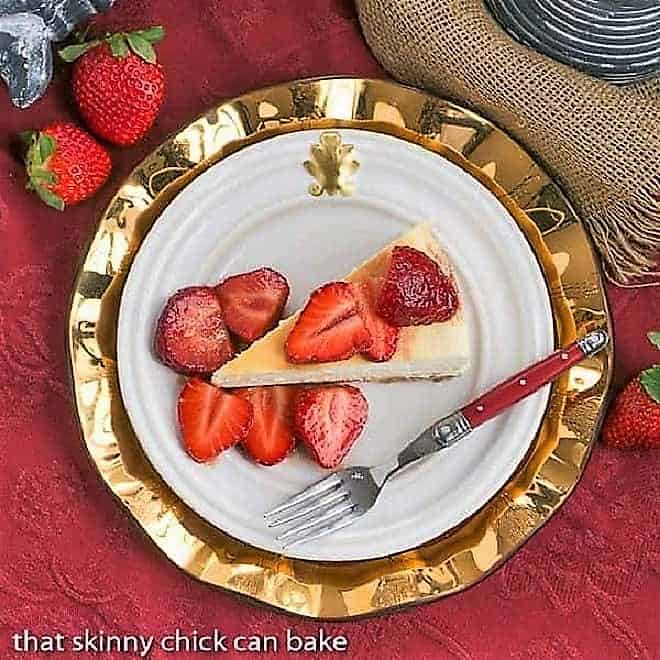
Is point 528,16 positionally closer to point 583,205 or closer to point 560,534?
point 583,205

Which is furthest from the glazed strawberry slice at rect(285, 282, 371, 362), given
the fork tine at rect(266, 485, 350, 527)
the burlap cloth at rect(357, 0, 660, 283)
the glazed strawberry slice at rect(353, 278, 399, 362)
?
the burlap cloth at rect(357, 0, 660, 283)

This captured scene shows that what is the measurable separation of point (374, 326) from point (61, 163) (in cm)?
31

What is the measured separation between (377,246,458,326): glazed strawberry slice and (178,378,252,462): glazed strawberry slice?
0.15 metres

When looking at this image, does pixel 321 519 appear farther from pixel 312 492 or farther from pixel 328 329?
pixel 328 329

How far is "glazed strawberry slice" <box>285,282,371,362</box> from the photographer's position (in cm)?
112

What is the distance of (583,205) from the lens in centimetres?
120

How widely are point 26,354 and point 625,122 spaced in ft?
1.87

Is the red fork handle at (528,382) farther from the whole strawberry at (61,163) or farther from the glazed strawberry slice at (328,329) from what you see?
the whole strawberry at (61,163)

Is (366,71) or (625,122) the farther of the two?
(366,71)

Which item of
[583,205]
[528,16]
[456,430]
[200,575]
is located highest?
[528,16]

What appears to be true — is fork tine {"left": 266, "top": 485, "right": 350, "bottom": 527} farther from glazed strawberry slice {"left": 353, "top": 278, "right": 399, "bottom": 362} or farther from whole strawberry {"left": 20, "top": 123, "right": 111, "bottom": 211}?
whole strawberry {"left": 20, "top": 123, "right": 111, "bottom": 211}

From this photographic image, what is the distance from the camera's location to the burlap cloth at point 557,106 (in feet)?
3.70

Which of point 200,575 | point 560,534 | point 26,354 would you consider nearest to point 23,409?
point 26,354

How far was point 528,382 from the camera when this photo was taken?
113cm
